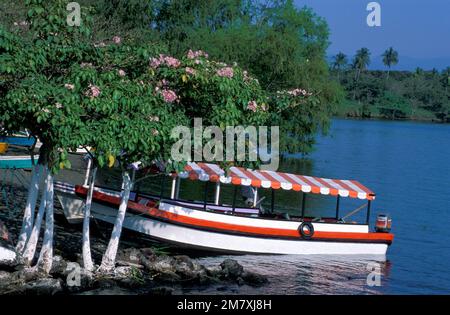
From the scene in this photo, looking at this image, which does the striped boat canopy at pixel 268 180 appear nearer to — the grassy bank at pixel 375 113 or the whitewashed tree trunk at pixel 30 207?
the whitewashed tree trunk at pixel 30 207

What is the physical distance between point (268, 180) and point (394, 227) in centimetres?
1264

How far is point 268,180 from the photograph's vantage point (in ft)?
88.6

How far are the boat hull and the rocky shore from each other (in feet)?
1.68

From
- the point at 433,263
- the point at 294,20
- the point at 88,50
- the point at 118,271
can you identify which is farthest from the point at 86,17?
the point at 294,20

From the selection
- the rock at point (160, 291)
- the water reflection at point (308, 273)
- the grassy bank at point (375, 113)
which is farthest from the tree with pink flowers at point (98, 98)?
the grassy bank at point (375, 113)

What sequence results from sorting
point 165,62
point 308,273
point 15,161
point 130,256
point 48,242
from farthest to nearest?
point 15,161
point 308,273
point 130,256
point 165,62
point 48,242

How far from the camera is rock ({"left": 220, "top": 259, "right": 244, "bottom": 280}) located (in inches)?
→ 902

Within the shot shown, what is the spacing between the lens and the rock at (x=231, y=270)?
75.2ft

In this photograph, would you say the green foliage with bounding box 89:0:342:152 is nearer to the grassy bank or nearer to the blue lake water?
the blue lake water

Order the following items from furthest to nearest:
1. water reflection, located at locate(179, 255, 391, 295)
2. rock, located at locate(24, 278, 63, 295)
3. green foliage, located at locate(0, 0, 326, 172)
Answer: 1. water reflection, located at locate(179, 255, 391, 295)
2. rock, located at locate(24, 278, 63, 295)
3. green foliage, located at locate(0, 0, 326, 172)

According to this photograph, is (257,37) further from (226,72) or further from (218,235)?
(226,72)

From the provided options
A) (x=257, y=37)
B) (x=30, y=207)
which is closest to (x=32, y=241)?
(x=30, y=207)

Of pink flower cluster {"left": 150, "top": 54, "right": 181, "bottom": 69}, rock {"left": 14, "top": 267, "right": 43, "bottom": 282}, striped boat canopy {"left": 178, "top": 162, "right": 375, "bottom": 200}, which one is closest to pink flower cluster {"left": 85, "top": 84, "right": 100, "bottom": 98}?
pink flower cluster {"left": 150, "top": 54, "right": 181, "bottom": 69}
